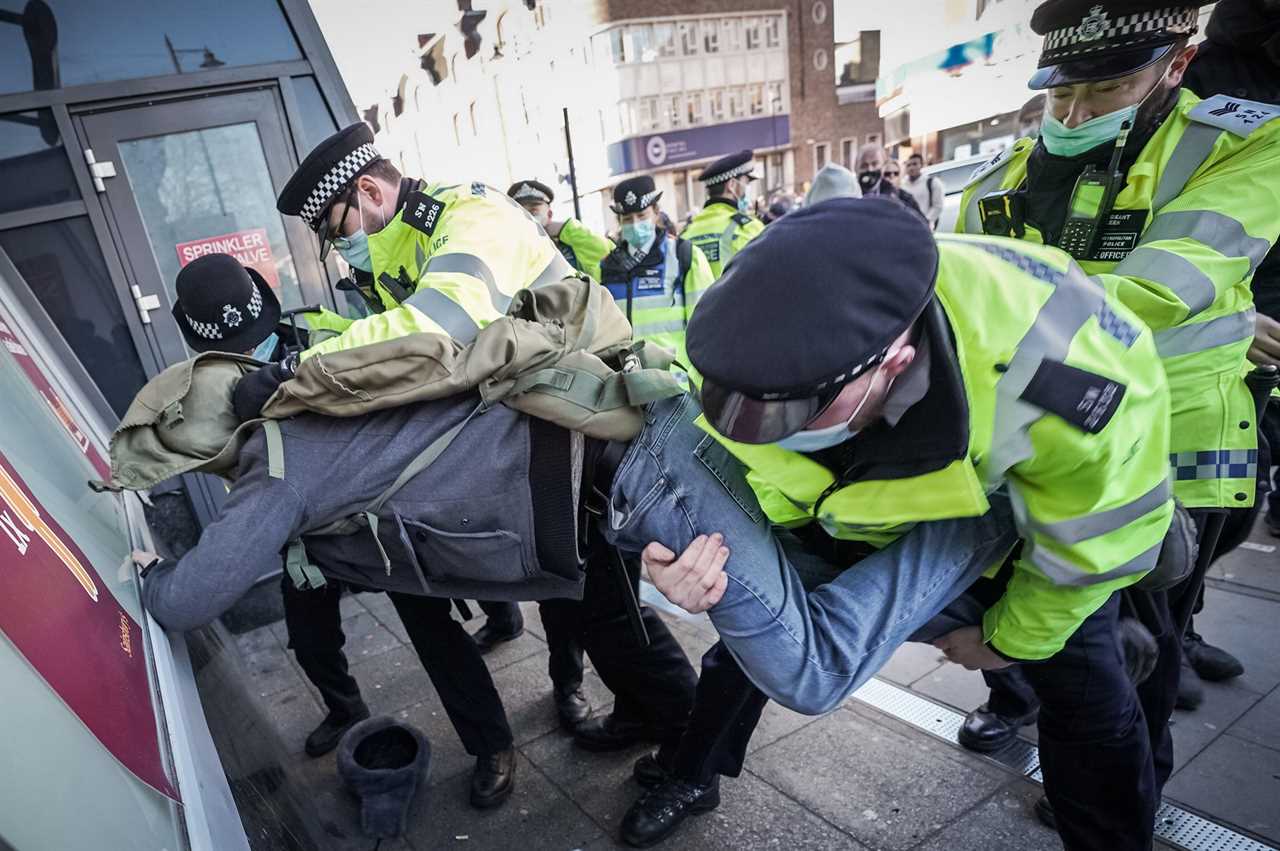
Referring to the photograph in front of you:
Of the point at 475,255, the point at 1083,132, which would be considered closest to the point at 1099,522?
the point at 1083,132

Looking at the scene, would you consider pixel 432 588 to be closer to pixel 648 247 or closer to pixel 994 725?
pixel 994 725

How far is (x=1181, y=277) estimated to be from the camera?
1.63 m

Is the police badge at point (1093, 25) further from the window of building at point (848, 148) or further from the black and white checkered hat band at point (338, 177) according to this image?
the window of building at point (848, 148)

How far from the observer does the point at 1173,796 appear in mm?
2201

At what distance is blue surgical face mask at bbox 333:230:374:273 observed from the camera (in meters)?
2.56

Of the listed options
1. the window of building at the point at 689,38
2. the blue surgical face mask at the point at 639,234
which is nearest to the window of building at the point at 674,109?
the window of building at the point at 689,38

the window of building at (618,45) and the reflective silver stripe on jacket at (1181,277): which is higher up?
the window of building at (618,45)

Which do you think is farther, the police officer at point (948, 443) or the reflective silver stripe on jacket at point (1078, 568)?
the reflective silver stripe on jacket at point (1078, 568)

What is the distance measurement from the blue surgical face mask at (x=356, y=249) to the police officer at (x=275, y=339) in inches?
8.8

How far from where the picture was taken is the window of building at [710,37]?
2544 cm

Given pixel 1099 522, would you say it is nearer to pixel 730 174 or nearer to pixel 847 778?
pixel 847 778

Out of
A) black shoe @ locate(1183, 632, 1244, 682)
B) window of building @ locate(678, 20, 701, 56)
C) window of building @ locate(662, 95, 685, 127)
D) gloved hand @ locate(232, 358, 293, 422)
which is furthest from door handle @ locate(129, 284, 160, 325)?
window of building @ locate(678, 20, 701, 56)

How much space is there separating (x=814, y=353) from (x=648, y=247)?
3.71 m

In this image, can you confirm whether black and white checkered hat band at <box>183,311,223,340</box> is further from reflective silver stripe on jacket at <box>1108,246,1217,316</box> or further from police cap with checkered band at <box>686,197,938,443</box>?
reflective silver stripe on jacket at <box>1108,246,1217,316</box>
